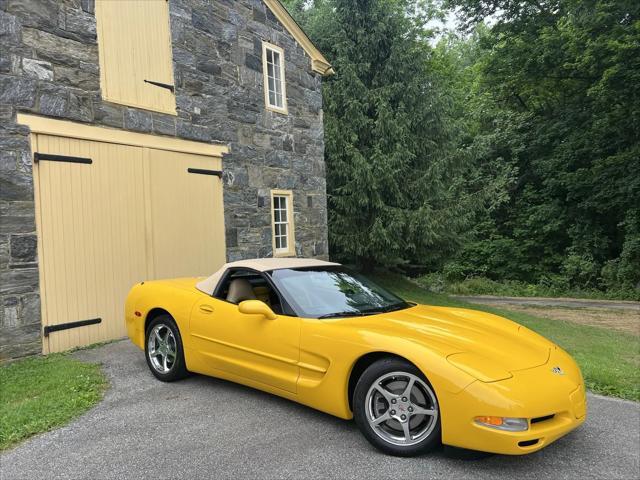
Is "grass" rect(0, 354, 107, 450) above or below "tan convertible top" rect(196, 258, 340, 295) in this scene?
below

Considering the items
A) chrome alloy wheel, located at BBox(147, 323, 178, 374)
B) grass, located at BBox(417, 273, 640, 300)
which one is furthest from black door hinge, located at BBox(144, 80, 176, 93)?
grass, located at BBox(417, 273, 640, 300)

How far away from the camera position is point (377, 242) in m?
14.2

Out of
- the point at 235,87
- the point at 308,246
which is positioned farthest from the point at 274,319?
the point at 308,246

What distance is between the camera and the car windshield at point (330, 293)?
13.5 ft

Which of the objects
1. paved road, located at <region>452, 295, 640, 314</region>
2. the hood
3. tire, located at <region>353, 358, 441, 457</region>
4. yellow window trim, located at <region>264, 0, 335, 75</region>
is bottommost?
paved road, located at <region>452, 295, 640, 314</region>

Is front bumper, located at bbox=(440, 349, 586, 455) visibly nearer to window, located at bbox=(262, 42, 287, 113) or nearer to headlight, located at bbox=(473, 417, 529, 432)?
headlight, located at bbox=(473, 417, 529, 432)

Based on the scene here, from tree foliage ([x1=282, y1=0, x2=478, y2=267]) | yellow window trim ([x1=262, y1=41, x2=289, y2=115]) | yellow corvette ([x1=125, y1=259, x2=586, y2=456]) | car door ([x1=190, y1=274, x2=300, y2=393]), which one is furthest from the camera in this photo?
tree foliage ([x1=282, y1=0, x2=478, y2=267])

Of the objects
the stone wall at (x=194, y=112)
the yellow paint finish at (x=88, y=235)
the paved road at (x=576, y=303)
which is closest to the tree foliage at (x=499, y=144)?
the paved road at (x=576, y=303)

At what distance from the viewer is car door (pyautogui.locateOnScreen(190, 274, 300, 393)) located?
12.8 feet

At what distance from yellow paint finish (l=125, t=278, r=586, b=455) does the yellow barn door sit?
2.27 meters

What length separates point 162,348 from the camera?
16.9 ft

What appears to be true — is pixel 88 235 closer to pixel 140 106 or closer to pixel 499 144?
pixel 140 106

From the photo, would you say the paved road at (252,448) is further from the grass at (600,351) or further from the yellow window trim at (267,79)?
the yellow window trim at (267,79)

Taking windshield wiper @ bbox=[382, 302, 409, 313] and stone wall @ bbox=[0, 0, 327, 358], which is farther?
stone wall @ bbox=[0, 0, 327, 358]
